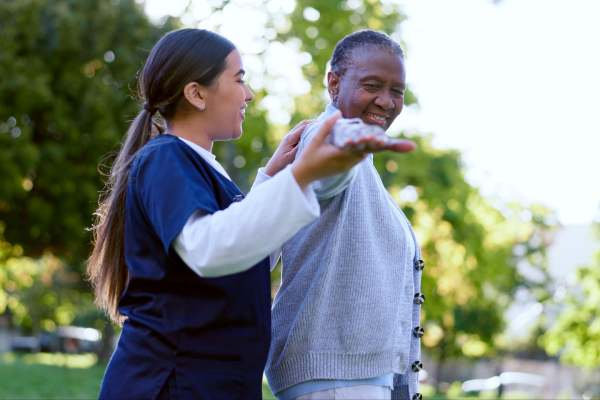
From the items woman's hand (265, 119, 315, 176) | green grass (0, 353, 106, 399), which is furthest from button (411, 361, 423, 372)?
green grass (0, 353, 106, 399)

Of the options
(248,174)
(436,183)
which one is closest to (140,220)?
(248,174)

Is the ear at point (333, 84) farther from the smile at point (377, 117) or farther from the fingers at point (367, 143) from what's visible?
the fingers at point (367, 143)

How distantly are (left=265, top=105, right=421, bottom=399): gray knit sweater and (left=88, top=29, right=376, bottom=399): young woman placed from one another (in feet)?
0.50

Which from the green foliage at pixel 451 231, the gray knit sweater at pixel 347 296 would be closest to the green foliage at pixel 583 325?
the green foliage at pixel 451 231

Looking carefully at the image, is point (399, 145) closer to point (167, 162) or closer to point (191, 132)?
point (167, 162)

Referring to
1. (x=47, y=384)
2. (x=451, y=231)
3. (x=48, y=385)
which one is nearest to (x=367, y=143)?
(x=48, y=385)

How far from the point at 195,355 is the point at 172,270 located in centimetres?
23

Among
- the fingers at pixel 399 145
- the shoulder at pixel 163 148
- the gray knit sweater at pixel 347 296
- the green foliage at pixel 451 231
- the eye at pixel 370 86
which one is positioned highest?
the green foliage at pixel 451 231

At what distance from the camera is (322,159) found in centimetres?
140

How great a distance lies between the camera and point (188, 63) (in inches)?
71.7

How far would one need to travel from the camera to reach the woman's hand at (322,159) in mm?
1387

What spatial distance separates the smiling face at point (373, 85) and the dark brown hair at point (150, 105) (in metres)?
0.48

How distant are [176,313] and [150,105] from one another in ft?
2.27

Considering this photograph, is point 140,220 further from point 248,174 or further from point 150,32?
point 248,174
